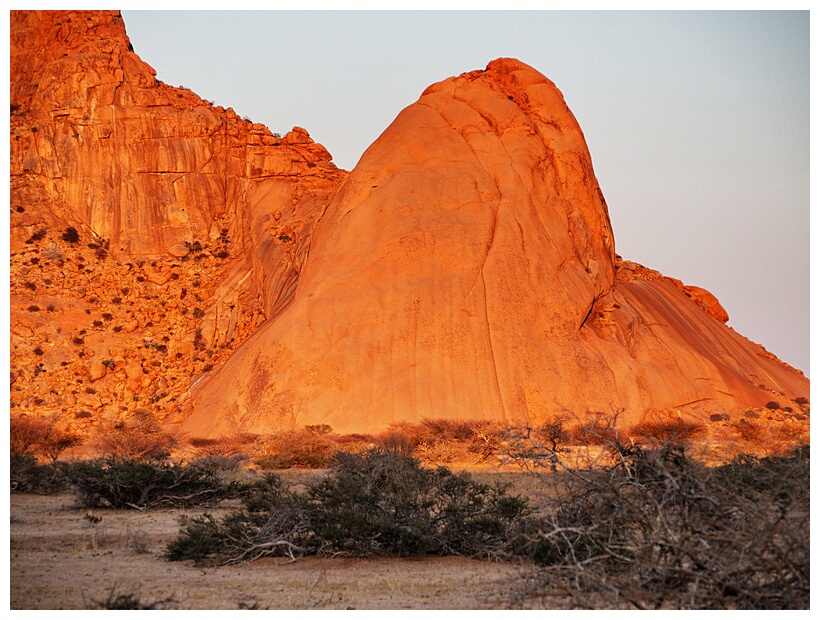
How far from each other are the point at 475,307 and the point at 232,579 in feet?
95.4

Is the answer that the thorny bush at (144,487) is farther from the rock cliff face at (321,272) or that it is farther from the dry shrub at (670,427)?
the dry shrub at (670,427)

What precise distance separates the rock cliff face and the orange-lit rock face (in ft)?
0.35

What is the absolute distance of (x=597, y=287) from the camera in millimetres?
43000

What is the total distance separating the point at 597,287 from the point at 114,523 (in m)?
31.1

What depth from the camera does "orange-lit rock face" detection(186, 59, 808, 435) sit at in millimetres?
36250

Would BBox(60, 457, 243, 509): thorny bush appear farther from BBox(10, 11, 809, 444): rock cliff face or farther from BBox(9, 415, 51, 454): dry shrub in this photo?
BBox(10, 11, 809, 444): rock cliff face

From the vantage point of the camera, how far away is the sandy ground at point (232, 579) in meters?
9.05

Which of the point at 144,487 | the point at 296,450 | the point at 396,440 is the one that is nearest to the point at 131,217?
the point at 296,450

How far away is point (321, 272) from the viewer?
135 feet

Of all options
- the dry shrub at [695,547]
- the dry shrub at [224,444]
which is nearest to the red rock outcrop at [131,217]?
the dry shrub at [224,444]

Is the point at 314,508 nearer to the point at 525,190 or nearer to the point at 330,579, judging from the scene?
the point at 330,579

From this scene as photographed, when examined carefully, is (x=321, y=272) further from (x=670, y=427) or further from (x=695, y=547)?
(x=695, y=547)

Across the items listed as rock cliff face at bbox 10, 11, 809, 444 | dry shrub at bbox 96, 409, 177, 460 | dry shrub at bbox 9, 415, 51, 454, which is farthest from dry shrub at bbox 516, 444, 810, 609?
rock cliff face at bbox 10, 11, 809, 444
